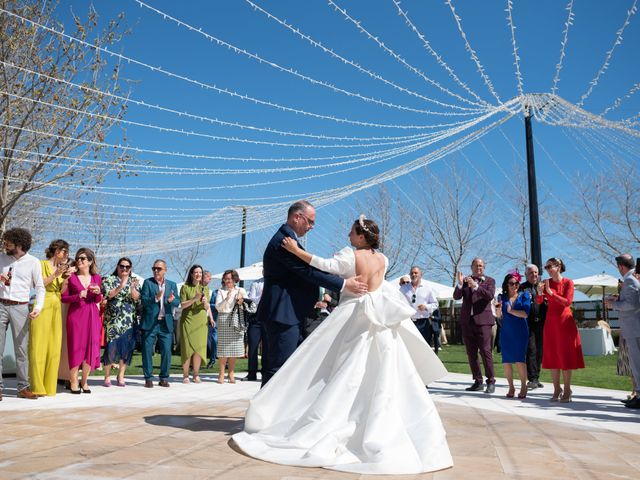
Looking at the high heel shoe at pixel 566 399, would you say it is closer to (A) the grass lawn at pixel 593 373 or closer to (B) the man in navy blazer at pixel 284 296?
(A) the grass lawn at pixel 593 373

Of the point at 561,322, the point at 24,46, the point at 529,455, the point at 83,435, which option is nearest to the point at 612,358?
the point at 561,322

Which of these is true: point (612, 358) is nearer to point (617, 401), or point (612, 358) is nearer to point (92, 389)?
point (617, 401)

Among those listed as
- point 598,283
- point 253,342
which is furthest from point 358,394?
point 598,283

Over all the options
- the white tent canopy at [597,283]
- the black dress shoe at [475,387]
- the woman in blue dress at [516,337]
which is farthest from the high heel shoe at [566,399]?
the white tent canopy at [597,283]

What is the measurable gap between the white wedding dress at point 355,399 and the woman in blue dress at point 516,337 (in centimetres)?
349

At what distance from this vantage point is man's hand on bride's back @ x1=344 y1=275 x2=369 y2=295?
13.8 ft

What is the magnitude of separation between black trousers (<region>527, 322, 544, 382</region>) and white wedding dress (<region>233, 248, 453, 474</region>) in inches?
186

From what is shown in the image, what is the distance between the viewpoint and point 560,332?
708 cm

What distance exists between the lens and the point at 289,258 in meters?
4.49

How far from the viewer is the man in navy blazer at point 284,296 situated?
4.53 m

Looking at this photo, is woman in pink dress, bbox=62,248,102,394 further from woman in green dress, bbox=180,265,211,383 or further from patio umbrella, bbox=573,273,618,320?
patio umbrella, bbox=573,273,618,320

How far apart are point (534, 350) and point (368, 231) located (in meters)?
5.32

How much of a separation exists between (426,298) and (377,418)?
6.17 metres

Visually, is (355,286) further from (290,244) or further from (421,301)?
(421,301)
